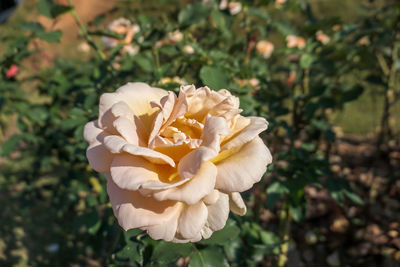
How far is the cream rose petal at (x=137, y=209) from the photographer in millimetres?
615

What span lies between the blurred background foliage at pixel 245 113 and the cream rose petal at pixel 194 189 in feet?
1.02

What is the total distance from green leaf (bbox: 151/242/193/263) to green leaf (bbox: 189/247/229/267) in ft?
0.08

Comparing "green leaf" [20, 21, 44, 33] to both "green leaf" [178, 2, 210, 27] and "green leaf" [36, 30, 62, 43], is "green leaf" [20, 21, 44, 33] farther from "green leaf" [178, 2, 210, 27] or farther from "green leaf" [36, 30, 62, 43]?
"green leaf" [178, 2, 210, 27]

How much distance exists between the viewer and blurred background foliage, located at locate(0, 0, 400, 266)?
1.17 meters

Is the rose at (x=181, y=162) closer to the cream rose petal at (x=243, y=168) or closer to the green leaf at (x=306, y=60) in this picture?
the cream rose petal at (x=243, y=168)

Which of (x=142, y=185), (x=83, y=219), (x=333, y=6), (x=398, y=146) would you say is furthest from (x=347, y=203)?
(x=333, y=6)

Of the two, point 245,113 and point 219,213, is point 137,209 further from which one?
point 245,113

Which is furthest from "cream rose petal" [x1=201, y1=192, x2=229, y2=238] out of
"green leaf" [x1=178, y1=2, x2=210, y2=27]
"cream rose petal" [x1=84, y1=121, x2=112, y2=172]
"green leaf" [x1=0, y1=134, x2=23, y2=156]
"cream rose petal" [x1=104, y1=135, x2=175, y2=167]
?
"green leaf" [x1=0, y1=134, x2=23, y2=156]

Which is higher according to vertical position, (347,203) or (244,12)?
(244,12)

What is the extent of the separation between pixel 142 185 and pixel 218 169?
148 millimetres

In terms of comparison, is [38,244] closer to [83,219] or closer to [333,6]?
[83,219]

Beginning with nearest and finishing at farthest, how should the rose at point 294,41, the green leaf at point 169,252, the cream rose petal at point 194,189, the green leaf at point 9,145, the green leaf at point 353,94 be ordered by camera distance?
the cream rose petal at point 194,189 < the green leaf at point 169,252 < the green leaf at point 353,94 < the green leaf at point 9,145 < the rose at point 294,41

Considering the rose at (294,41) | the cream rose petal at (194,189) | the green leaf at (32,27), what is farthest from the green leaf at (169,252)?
the rose at (294,41)

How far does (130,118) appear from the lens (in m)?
0.70
